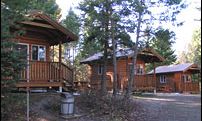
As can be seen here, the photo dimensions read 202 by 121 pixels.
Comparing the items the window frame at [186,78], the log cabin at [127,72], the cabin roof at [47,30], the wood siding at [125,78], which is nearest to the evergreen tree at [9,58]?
the cabin roof at [47,30]

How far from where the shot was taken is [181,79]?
4431 centimetres

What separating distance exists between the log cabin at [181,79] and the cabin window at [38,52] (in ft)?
73.6

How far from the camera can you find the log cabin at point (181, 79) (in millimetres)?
43531

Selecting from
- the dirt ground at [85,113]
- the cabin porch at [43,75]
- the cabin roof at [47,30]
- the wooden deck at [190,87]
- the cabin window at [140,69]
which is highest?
the cabin roof at [47,30]

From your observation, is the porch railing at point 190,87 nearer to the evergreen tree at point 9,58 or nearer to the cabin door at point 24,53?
the cabin door at point 24,53

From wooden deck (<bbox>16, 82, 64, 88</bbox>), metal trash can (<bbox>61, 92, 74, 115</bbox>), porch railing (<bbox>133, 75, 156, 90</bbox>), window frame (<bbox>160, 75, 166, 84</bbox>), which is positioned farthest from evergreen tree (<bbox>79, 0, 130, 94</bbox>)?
window frame (<bbox>160, 75, 166, 84</bbox>)

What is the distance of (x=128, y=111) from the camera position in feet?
60.8

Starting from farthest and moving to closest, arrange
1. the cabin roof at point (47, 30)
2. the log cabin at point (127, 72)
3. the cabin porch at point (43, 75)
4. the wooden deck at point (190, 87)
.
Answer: the wooden deck at point (190, 87) → the log cabin at point (127, 72) → the cabin roof at point (47, 30) → the cabin porch at point (43, 75)

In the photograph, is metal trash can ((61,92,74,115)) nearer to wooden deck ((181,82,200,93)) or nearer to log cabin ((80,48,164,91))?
log cabin ((80,48,164,91))

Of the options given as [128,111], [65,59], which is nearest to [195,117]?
[128,111]

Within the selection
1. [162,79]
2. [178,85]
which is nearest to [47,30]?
[178,85]

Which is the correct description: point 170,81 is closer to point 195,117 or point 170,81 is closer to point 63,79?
point 63,79

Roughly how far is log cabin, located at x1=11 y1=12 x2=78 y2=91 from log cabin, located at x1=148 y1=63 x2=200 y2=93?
22.5 meters

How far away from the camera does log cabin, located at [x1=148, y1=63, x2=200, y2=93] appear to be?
43531 mm
